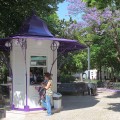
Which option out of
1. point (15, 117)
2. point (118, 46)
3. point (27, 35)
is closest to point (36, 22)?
point (27, 35)

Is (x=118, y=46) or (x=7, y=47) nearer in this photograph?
(x=7, y=47)

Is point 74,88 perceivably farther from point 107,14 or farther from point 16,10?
point 16,10

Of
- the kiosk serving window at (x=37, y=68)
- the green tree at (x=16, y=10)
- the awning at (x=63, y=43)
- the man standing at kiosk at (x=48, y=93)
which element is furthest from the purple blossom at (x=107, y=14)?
the man standing at kiosk at (x=48, y=93)

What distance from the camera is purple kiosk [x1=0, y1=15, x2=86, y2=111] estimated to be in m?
Result: 15.5

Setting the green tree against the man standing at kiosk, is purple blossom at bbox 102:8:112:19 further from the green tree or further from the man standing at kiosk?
the man standing at kiosk

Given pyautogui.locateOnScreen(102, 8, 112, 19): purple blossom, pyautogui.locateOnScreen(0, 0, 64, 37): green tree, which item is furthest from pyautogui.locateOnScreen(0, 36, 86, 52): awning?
pyautogui.locateOnScreen(102, 8, 112, 19): purple blossom

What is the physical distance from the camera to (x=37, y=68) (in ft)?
52.2

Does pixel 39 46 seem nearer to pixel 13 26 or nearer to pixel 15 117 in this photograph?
pixel 15 117

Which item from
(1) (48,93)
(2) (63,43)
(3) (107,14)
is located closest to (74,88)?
(3) (107,14)

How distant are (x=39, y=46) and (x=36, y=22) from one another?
1.39m

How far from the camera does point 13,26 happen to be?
20094 millimetres

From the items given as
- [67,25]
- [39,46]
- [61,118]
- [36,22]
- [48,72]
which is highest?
[67,25]

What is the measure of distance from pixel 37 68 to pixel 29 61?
1.86 ft

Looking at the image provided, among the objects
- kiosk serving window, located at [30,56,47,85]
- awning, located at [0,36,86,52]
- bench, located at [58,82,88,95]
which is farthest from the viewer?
bench, located at [58,82,88,95]
